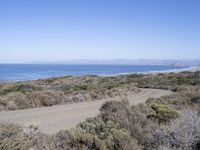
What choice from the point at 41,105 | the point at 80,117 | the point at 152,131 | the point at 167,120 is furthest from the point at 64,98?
the point at 152,131

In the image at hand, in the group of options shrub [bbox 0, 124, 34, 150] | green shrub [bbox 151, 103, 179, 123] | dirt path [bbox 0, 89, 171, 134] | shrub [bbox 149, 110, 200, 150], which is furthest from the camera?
dirt path [bbox 0, 89, 171, 134]

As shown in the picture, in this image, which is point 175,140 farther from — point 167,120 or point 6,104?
point 6,104

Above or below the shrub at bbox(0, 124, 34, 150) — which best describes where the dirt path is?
below

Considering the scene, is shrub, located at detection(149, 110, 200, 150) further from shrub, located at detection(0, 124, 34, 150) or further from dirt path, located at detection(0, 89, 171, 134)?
dirt path, located at detection(0, 89, 171, 134)

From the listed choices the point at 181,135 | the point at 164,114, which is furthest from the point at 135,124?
the point at 164,114

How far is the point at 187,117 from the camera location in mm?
8930

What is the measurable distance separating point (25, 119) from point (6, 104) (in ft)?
15.3

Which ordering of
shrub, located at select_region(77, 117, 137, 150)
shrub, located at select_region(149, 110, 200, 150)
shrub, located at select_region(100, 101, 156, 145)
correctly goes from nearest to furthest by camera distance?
shrub, located at select_region(149, 110, 200, 150) < shrub, located at select_region(77, 117, 137, 150) < shrub, located at select_region(100, 101, 156, 145)

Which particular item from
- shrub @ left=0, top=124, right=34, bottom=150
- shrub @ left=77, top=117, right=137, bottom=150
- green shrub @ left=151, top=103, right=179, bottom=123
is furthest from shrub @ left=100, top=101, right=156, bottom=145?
shrub @ left=0, top=124, right=34, bottom=150

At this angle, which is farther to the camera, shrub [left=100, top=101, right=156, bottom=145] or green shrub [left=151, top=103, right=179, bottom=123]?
green shrub [left=151, top=103, right=179, bottom=123]

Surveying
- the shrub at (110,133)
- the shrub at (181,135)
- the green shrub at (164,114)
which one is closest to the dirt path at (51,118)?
the shrub at (110,133)

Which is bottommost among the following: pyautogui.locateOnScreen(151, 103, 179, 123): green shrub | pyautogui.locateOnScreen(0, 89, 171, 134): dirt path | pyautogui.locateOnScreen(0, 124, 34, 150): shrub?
pyautogui.locateOnScreen(0, 89, 171, 134): dirt path

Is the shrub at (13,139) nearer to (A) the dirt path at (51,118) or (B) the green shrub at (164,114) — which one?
(A) the dirt path at (51,118)

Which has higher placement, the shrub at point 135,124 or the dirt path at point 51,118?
the shrub at point 135,124
